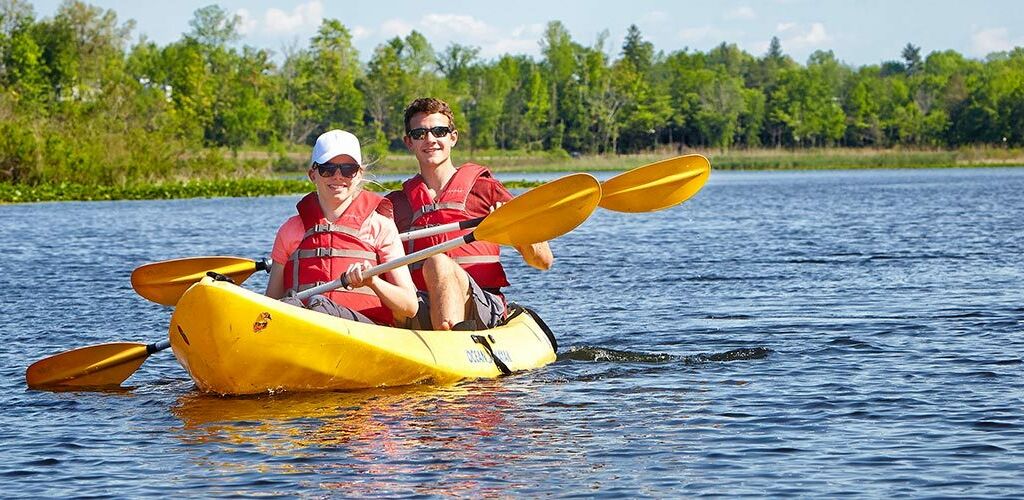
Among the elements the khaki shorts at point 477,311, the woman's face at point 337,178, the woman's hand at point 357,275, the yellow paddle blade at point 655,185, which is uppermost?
the woman's face at point 337,178

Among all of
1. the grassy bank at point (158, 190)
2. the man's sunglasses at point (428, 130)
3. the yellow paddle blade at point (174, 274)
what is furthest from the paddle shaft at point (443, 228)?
the grassy bank at point (158, 190)

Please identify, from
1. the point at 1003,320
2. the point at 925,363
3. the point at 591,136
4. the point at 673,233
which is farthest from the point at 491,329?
the point at 591,136

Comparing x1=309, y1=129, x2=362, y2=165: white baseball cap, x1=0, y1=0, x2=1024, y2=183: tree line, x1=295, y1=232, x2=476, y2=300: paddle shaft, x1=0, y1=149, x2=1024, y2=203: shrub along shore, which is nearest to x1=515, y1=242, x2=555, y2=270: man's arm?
x1=295, y1=232, x2=476, y2=300: paddle shaft

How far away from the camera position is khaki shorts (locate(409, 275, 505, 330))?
836 cm

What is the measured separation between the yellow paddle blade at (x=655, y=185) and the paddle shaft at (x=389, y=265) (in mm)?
1460

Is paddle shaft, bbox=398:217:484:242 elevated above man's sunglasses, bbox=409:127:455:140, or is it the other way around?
man's sunglasses, bbox=409:127:455:140

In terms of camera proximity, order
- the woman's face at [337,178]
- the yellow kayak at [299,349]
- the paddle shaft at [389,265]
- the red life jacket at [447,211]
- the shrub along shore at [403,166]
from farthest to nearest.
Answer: the shrub along shore at [403,166], the red life jacket at [447,211], the woman's face at [337,178], the paddle shaft at [389,265], the yellow kayak at [299,349]

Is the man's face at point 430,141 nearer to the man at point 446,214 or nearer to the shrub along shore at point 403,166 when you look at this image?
the man at point 446,214

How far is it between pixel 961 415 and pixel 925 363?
70.6 inches

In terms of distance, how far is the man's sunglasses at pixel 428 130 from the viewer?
26.2 feet

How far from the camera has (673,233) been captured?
24.4 m

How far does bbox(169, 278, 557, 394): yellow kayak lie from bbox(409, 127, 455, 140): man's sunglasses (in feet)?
3.40

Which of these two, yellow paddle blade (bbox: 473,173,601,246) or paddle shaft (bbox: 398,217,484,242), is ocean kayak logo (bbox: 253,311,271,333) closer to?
paddle shaft (bbox: 398,217,484,242)

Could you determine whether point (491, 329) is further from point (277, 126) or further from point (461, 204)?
point (277, 126)
